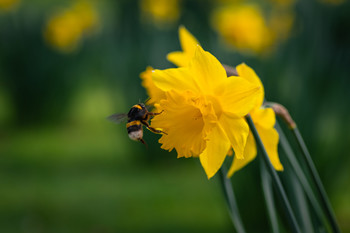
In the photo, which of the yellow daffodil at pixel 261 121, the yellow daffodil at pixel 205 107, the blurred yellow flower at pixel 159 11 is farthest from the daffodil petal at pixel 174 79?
the blurred yellow flower at pixel 159 11

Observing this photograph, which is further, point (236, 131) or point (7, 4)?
point (7, 4)

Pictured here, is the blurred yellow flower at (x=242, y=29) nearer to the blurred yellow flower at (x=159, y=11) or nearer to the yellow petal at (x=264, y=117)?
the blurred yellow flower at (x=159, y=11)

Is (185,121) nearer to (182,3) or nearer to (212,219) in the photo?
(212,219)

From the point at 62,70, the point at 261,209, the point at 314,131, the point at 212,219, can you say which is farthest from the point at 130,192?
the point at 62,70

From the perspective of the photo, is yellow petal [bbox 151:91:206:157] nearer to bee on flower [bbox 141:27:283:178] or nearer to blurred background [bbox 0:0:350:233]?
bee on flower [bbox 141:27:283:178]

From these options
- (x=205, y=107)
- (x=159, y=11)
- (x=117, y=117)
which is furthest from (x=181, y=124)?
(x=159, y=11)

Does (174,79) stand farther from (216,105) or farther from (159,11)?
(159,11)

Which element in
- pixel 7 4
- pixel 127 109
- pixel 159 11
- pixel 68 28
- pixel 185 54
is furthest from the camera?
pixel 7 4
